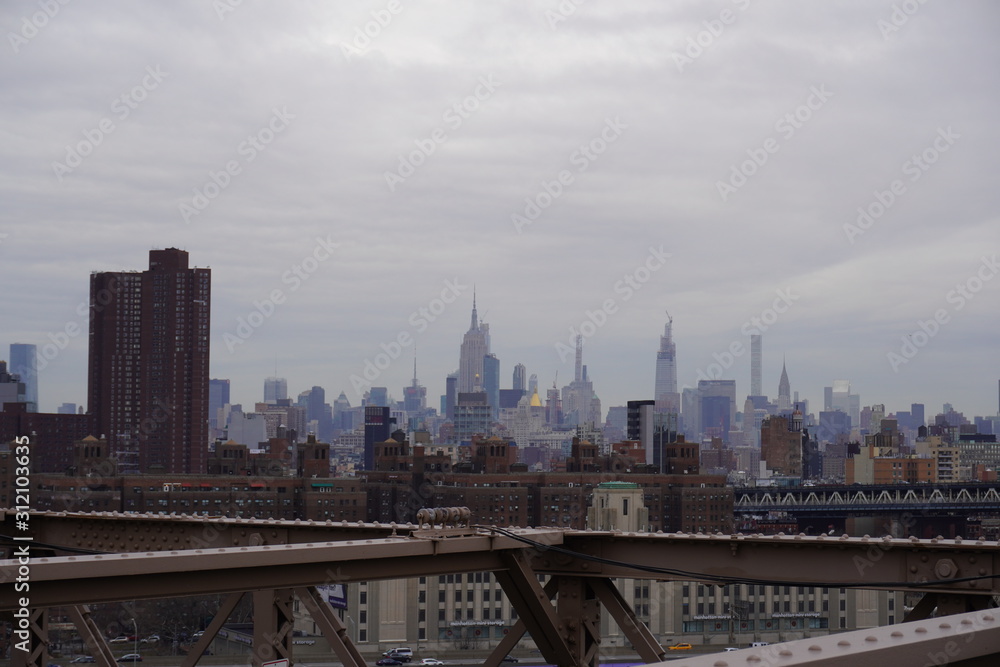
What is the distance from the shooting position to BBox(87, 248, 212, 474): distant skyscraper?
175 m

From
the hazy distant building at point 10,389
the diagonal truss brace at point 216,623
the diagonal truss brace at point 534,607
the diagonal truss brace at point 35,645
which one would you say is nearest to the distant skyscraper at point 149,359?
the hazy distant building at point 10,389

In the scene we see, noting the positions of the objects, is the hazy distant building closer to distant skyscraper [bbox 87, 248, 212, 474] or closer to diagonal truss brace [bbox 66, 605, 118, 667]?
distant skyscraper [bbox 87, 248, 212, 474]

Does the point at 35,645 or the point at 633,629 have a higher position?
the point at 633,629

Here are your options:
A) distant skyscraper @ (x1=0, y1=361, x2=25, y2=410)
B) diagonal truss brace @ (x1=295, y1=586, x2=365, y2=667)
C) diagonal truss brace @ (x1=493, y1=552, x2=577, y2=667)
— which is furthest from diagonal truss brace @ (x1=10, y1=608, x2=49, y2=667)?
distant skyscraper @ (x1=0, y1=361, x2=25, y2=410)

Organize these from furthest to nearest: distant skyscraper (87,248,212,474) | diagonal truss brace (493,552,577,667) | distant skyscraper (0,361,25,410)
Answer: distant skyscraper (87,248,212,474)
distant skyscraper (0,361,25,410)
diagonal truss brace (493,552,577,667)

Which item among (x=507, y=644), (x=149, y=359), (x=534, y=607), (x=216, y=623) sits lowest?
(x=507, y=644)

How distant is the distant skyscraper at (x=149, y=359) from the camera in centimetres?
17500

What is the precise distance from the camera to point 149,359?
178 metres

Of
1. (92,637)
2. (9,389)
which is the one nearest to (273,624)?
(92,637)

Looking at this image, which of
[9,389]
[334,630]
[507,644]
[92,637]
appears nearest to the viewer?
[334,630]

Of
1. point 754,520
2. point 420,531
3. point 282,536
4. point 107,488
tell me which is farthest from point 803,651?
point 754,520

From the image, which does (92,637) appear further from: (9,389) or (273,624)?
(9,389)

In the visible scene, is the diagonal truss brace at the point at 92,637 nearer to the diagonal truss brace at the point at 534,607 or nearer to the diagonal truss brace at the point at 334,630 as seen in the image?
the diagonal truss brace at the point at 334,630

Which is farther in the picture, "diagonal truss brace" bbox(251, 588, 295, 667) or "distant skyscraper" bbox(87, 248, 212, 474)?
"distant skyscraper" bbox(87, 248, 212, 474)
